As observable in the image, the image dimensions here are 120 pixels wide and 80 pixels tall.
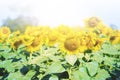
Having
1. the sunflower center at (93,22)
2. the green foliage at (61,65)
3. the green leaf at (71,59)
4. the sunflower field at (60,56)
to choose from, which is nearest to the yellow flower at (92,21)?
the sunflower center at (93,22)

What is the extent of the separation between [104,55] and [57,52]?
1.76 feet

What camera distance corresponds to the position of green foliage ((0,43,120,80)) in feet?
10.6

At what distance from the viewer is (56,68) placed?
321cm

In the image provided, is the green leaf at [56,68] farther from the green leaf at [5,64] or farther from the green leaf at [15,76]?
the green leaf at [5,64]

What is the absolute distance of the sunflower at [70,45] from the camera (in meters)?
3.26

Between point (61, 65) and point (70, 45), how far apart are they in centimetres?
21

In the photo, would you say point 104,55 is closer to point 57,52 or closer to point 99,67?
point 99,67

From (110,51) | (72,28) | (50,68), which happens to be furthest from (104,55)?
(50,68)

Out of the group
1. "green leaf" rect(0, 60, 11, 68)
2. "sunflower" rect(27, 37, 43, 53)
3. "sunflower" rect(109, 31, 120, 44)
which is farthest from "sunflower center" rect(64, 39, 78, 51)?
"sunflower" rect(109, 31, 120, 44)

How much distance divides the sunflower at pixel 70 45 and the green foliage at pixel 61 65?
54 millimetres

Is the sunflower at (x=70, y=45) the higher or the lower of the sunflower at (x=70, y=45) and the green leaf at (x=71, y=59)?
the higher

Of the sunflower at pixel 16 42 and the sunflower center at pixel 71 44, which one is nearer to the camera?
the sunflower center at pixel 71 44

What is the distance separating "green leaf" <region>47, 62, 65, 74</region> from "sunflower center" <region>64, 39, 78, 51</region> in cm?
17

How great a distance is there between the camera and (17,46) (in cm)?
384
